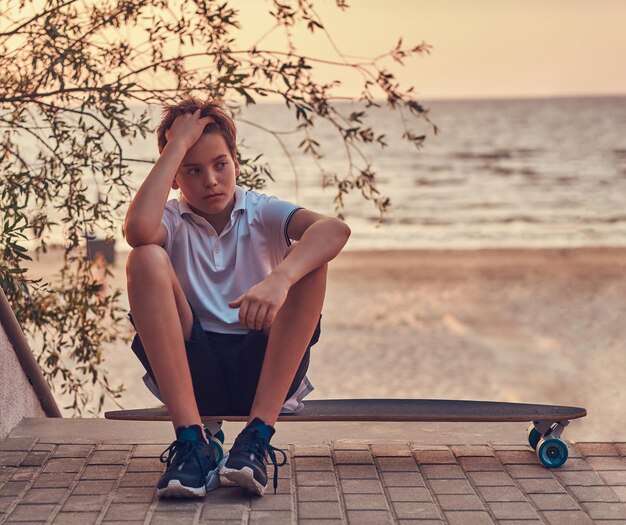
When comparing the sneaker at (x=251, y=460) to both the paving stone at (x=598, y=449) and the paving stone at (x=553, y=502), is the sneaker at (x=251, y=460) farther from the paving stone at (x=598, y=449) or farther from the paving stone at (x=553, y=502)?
the paving stone at (x=598, y=449)

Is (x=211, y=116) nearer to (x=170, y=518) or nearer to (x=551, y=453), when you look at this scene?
(x=170, y=518)

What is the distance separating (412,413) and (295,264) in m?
0.73

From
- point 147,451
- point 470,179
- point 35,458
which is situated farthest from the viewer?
point 470,179

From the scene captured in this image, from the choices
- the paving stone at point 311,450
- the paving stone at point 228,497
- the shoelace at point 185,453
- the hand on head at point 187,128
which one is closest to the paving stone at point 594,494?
the paving stone at point 311,450

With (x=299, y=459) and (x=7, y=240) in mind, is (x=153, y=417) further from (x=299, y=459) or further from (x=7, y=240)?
Result: (x=7, y=240)

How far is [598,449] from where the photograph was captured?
386cm

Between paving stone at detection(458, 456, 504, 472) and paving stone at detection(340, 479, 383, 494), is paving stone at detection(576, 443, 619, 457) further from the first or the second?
paving stone at detection(340, 479, 383, 494)

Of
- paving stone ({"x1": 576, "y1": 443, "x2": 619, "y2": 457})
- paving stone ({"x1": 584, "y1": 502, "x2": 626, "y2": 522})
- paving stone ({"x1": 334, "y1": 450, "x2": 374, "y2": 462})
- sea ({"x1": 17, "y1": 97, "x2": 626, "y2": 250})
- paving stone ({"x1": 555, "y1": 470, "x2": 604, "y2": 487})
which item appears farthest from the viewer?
sea ({"x1": 17, "y1": 97, "x2": 626, "y2": 250})

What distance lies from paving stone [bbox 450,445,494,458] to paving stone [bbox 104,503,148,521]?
118 cm

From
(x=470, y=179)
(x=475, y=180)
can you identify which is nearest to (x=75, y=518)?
(x=475, y=180)

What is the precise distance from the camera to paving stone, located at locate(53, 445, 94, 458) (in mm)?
3766

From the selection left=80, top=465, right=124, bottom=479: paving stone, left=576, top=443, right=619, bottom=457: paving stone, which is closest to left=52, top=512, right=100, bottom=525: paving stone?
left=80, top=465, right=124, bottom=479: paving stone

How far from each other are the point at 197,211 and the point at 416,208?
24.2 m

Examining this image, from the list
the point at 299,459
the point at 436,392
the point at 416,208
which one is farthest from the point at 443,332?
the point at 416,208
